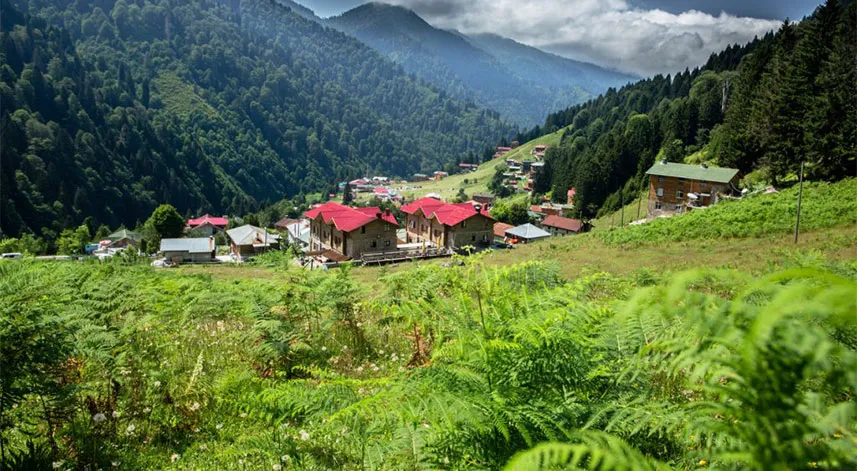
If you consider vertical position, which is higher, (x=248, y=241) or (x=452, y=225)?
(x=452, y=225)

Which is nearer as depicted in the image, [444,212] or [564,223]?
[444,212]

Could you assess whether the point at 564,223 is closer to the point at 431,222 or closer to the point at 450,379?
the point at 431,222

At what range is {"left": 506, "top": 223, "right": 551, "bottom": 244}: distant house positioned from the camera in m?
72.2

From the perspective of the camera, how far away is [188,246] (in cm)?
7781

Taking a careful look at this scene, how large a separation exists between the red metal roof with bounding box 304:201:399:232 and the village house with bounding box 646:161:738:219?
106 ft

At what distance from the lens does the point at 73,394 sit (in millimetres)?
3996

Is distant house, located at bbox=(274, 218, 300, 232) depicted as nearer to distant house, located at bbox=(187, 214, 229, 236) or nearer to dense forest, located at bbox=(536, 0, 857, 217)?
distant house, located at bbox=(187, 214, 229, 236)

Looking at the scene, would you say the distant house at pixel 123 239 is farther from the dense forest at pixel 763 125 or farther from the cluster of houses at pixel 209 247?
the dense forest at pixel 763 125

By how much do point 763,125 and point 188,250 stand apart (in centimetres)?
7819

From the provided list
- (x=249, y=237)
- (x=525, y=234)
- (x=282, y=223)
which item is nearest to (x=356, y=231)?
(x=525, y=234)

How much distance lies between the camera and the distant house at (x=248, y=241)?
3171 inches

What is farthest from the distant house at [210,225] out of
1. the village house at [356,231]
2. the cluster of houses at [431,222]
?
the village house at [356,231]

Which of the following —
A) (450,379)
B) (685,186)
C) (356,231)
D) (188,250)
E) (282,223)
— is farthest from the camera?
(282,223)

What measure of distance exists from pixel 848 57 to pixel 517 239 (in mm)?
42124
